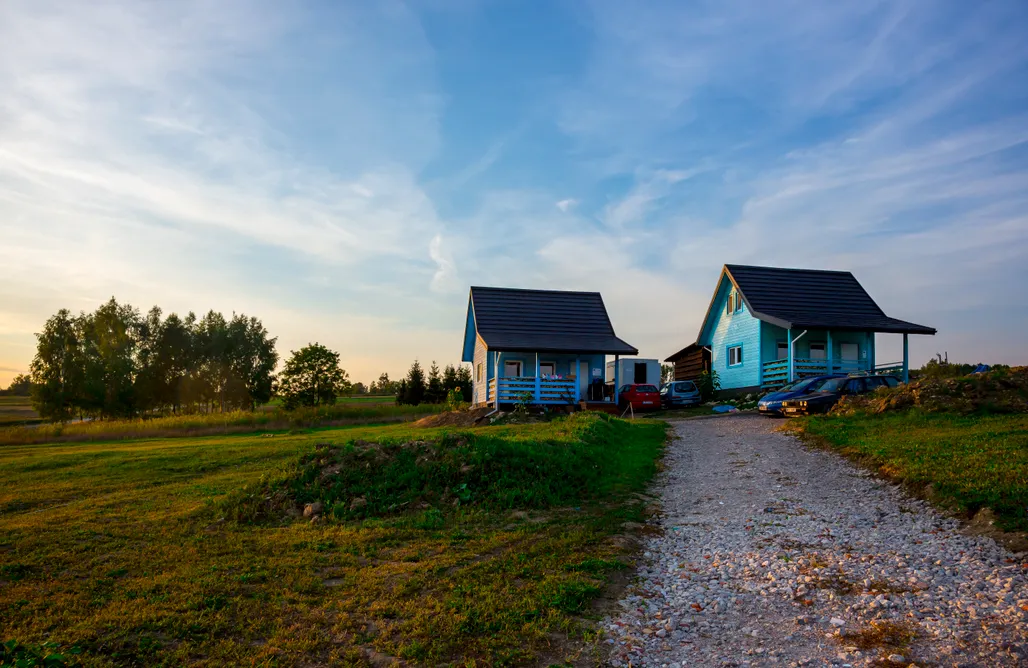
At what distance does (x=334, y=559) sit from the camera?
27.3 feet

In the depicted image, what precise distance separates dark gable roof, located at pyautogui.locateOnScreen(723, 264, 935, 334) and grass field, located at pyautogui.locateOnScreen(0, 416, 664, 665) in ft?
72.3

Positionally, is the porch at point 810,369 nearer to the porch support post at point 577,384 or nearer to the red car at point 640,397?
the red car at point 640,397

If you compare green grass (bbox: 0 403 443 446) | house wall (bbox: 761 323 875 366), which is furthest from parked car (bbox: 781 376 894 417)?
green grass (bbox: 0 403 443 446)

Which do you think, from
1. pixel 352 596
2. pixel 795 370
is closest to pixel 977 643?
pixel 352 596

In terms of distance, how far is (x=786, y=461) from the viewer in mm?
15211

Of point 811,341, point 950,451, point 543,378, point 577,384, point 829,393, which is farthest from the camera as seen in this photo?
point 811,341

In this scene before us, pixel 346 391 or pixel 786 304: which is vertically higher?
pixel 786 304

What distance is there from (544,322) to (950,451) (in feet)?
80.5

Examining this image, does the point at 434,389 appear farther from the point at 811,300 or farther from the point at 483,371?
the point at 811,300

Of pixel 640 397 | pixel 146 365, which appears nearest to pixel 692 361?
→ pixel 640 397

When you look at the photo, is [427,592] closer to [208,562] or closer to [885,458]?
[208,562]

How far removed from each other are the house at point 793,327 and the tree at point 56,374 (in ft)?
191

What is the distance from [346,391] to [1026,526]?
40964mm

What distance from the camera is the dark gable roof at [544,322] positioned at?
33.1m
